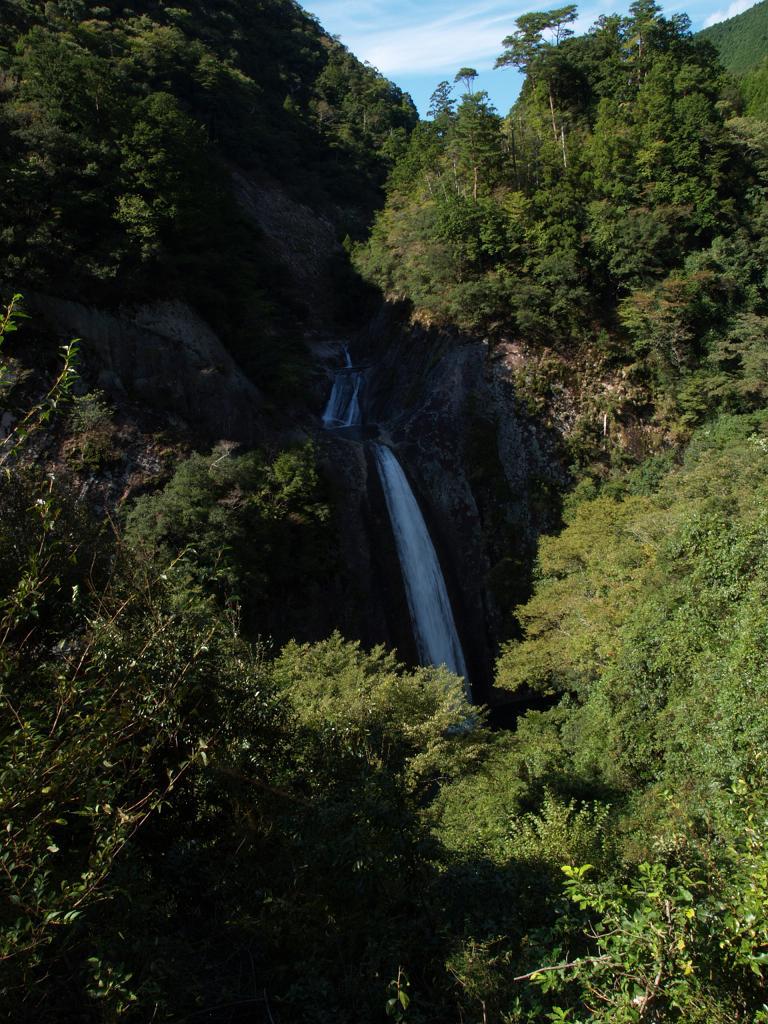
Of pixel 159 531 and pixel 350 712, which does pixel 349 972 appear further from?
pixel 159 531

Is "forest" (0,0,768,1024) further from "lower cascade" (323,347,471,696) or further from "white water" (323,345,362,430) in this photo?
"white water" (323,345,362,430)

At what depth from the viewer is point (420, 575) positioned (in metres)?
23.4

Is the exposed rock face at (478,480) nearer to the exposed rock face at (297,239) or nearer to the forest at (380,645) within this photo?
the forest at (380,645)

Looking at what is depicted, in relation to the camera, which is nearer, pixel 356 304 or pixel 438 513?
pixel 438 513

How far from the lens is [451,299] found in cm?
2847

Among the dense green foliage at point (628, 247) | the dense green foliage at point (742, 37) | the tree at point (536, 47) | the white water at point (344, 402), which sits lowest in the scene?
the white water at point (344, 402)

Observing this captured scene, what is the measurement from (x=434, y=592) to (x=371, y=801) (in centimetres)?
1697

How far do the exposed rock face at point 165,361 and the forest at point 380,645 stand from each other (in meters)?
0.79

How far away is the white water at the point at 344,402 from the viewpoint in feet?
104

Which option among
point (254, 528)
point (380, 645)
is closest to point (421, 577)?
point (380, 645)

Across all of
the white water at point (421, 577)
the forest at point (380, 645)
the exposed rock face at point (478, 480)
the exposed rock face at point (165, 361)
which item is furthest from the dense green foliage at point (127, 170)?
the exposed rock face at point (478, 480)

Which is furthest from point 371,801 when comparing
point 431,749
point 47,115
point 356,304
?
point 356,304

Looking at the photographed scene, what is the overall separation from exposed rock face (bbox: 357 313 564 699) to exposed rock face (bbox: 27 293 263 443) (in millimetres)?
7897

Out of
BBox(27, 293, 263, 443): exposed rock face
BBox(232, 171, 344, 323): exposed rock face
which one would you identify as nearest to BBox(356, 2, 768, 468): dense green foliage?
BBox(232, 171, 344, 323): exposed rock face
